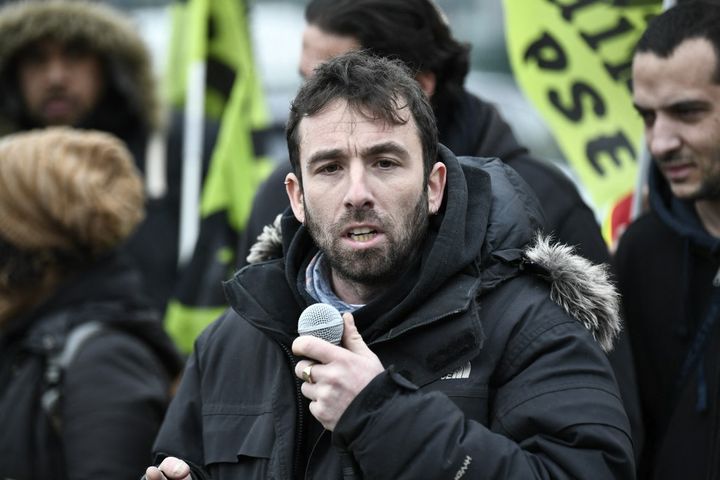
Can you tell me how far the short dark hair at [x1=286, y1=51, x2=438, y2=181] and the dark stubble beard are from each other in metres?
0.15

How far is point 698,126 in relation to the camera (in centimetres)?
417

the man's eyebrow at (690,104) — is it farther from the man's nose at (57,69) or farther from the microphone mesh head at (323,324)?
the man's nose at (57,69)

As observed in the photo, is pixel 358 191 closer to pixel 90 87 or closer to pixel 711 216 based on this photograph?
pixel 711 216

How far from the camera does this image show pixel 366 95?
10.5 ft

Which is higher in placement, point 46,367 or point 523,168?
point 523,168

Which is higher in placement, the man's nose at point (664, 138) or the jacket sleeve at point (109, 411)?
the man's nose at point (664, 138)

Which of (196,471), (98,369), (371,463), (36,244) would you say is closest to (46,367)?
(98,369)

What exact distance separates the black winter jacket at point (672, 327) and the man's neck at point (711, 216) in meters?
0.02

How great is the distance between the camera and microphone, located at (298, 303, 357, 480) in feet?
9.47

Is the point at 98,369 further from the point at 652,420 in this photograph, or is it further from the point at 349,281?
the point at 652,420

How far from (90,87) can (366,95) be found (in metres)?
4.07

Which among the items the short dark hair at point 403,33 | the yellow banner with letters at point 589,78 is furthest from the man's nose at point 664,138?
the yellow banner with letters at point 589,78

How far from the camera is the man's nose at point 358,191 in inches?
122

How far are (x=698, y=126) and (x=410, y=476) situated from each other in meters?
1.83
